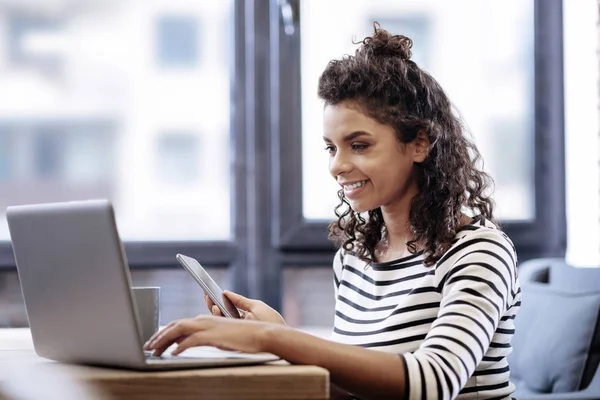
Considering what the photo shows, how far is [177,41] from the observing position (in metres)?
3.04

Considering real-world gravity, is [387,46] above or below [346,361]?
above

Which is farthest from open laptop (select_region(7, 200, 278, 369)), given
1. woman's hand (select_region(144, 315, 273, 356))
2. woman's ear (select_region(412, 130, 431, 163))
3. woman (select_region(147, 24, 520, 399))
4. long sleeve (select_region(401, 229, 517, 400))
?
woman's ear (select_region(412, 130, 431, 163))

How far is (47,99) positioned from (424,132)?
5.87ft

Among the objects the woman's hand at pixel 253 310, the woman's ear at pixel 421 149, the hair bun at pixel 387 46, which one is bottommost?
the woman's hand at pixel 253 310

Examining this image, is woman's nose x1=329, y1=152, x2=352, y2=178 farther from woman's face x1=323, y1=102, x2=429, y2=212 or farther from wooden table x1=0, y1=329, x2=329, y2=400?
wooden table x1=0, y1=329, x2=329, y2=400

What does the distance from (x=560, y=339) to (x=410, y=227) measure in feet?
2.58

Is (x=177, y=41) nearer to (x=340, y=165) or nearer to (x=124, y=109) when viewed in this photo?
(x=124, y=109)

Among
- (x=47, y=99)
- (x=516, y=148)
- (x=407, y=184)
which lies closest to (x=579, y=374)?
(x=407, y=184)

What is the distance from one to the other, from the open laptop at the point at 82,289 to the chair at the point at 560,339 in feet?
3.90

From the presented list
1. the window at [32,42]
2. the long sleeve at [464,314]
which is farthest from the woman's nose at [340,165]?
the window at [32,42]

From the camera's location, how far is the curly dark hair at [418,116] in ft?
5.13

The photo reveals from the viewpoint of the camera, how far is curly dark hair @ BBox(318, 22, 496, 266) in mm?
1564

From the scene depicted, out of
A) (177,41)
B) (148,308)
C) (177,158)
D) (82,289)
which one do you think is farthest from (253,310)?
(177,41)

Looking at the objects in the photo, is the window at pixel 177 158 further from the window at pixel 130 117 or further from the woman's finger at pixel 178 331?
the woman's finger at pixel 178 331
